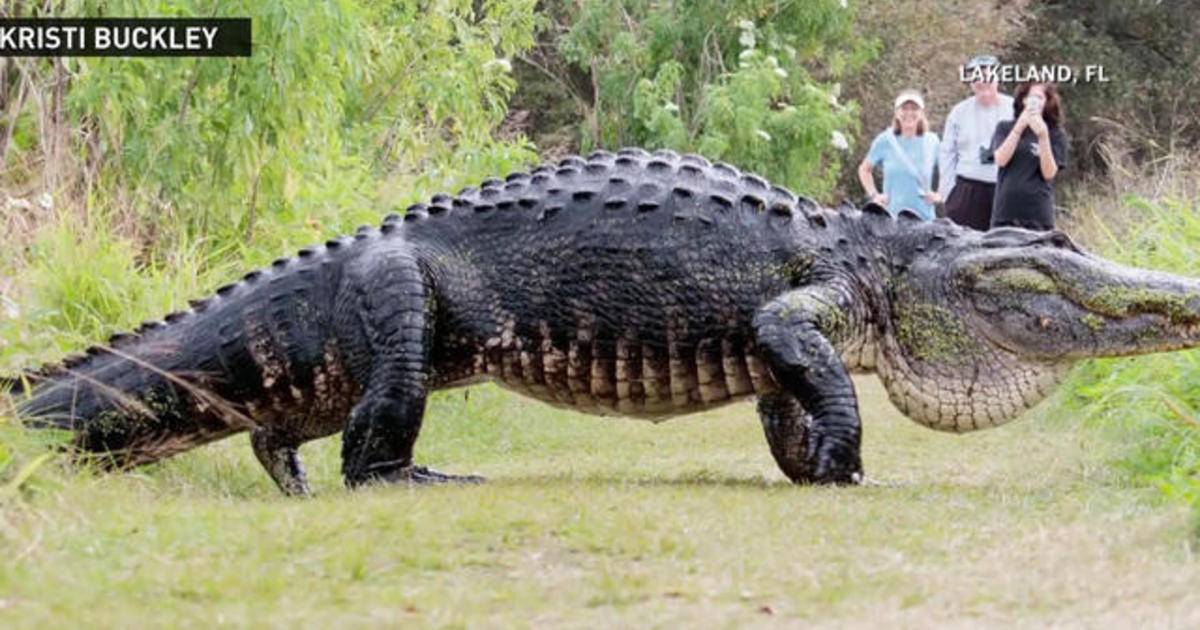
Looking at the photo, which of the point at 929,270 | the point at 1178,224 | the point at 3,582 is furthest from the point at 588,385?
the point at 1178,224

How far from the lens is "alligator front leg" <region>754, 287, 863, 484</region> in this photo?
269 inches

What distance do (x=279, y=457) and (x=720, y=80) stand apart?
45.8ft

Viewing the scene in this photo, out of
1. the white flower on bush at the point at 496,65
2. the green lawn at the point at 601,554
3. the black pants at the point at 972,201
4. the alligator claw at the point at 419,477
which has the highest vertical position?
the white flower on bush at the point at 496,65

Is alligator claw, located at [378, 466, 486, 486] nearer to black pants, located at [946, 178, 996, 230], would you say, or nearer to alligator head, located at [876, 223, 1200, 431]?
alligator head, located at [876, 223, 1200, 431]

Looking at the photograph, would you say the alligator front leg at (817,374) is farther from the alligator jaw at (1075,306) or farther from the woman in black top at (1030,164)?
the woman in black top at (1030,164)

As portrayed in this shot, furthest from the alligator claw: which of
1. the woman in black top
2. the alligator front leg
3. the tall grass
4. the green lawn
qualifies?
the woman in black top

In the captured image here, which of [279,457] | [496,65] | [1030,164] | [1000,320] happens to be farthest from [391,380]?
[496,65]

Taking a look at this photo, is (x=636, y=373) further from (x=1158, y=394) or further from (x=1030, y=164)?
(x=1030, y=164)

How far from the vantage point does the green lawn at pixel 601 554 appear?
4.23 meters

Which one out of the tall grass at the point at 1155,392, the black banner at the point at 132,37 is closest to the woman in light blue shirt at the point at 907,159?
the tall grass at the point at 1155,392

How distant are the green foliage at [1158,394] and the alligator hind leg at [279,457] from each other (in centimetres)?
339

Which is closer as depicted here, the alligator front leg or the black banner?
the alligator front leg

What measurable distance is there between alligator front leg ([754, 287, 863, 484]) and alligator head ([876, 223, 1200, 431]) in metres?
0.41

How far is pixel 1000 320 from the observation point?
7137 mm
